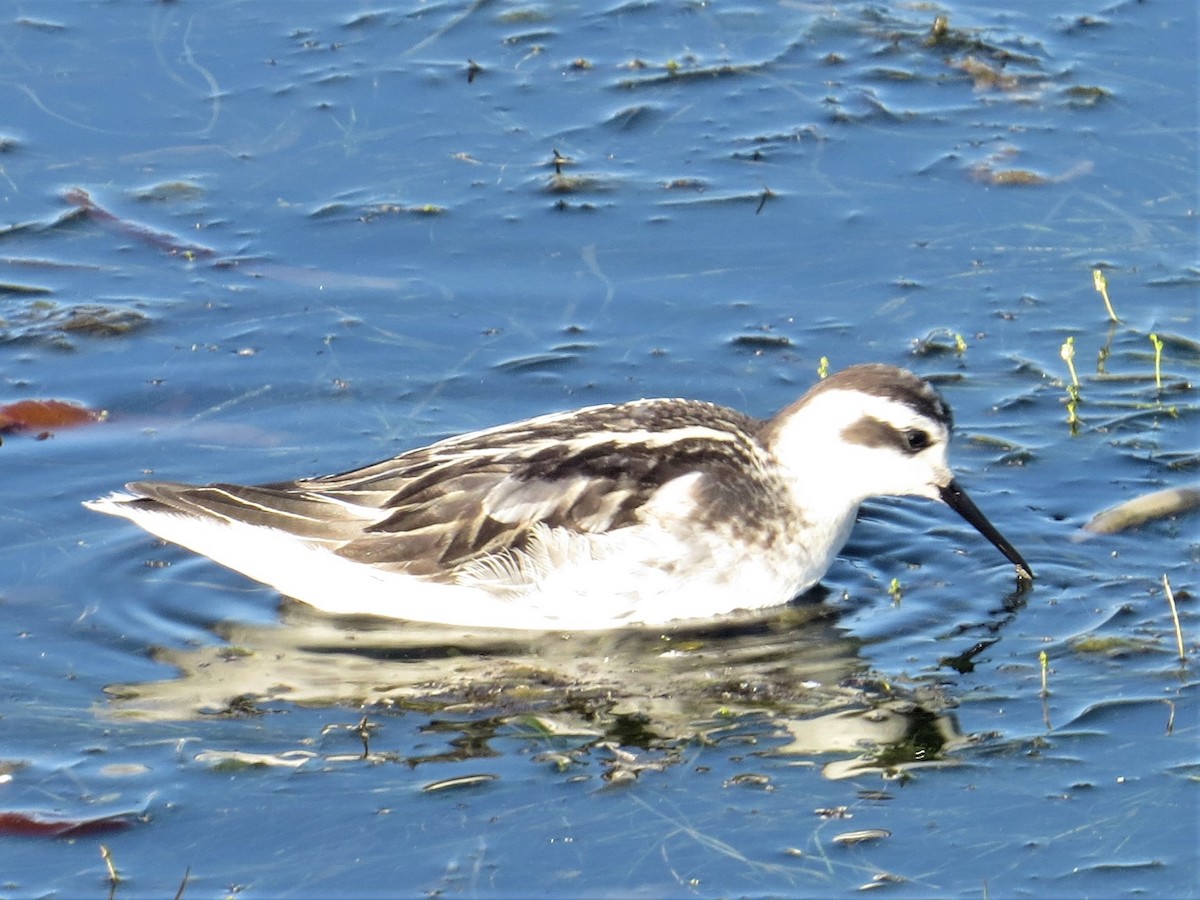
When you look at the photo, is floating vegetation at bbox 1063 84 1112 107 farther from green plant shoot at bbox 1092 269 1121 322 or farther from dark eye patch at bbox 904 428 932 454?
dark eye patch at bbox 904 428 932 454

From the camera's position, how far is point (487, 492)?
917 cm

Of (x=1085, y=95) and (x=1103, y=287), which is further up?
(x=1085, y=95)

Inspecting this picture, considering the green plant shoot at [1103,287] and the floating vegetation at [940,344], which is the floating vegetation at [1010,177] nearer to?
the green plant shoot at [1103,287]

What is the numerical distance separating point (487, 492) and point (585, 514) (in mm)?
444

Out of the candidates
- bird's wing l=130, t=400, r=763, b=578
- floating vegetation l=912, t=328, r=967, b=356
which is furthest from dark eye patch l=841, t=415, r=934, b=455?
floating vegetation l=912, t=328, r=967, b=356

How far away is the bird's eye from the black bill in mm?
236

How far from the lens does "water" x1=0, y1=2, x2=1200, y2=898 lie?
7641 millimetres

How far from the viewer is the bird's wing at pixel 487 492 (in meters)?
9.14

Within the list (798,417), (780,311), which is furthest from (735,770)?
(780,311)

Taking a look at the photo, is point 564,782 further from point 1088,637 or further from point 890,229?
point 890,229

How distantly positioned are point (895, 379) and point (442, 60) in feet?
18.3

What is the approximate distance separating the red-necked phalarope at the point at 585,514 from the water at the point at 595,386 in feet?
0.68

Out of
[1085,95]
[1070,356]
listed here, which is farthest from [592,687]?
[1085,95]

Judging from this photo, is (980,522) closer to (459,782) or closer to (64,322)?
(459,782)
